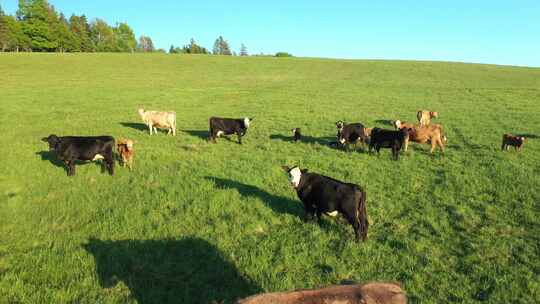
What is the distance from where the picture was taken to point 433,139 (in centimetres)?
1313

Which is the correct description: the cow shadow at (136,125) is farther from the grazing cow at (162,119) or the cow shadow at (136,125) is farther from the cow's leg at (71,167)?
the cow's leg at (71,167)

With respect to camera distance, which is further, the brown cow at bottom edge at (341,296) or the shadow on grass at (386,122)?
the shadow on grass at (386,122)

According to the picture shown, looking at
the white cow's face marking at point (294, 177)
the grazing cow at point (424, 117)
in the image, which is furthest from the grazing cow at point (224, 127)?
the grazing cow at point (424, 117)

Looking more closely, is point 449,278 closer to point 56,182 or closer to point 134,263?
point 134,263

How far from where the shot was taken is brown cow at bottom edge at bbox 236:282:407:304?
2.78 metres

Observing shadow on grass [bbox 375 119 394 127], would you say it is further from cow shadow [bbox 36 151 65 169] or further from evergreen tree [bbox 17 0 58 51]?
evergreen tree [bbox 17 0 58 51]

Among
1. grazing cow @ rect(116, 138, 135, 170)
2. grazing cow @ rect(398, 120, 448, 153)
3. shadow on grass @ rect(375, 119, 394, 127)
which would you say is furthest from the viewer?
shadow on grass @ rect(375, 119, 394, 127)

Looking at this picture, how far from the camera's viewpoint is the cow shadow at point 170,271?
4.88m

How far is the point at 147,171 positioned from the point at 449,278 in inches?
338

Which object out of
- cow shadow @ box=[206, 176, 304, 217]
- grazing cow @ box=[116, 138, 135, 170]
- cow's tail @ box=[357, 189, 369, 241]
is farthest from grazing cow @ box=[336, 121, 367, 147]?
grazing cow @ box=[116, 138, 135, 170]

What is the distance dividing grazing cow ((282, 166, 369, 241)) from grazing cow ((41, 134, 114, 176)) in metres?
6.31

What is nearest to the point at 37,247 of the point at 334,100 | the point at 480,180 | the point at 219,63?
the point at 480,180

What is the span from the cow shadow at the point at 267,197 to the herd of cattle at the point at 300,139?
55 cm

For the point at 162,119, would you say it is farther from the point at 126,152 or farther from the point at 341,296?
the point at 341,296
